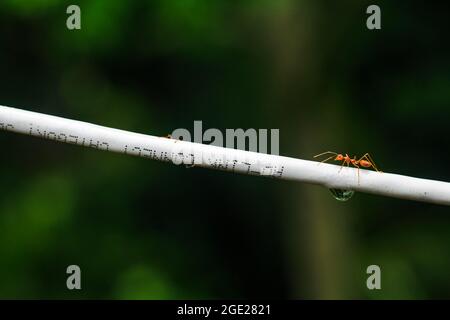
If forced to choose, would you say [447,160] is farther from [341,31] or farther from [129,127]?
[129,127]

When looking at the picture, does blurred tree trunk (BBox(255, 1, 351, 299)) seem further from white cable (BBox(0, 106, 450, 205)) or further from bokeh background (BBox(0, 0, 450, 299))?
white cable (BBox(0, 106, 450, 205))

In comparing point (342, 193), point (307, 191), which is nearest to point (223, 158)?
point (342, 193)

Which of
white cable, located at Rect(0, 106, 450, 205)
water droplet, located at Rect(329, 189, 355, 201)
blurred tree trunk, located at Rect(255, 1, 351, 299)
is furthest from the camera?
blurred tree trunk, located at Rect(255, 1, 351, 299)

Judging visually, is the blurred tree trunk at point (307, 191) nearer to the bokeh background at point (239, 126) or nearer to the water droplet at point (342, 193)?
the bokeh background at point (239, 126)

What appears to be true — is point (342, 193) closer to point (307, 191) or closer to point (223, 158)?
point (223, 158)

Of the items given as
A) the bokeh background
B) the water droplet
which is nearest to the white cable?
the water droplet

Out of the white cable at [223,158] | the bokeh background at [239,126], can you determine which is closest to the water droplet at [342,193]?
the white cable at [223,158]
